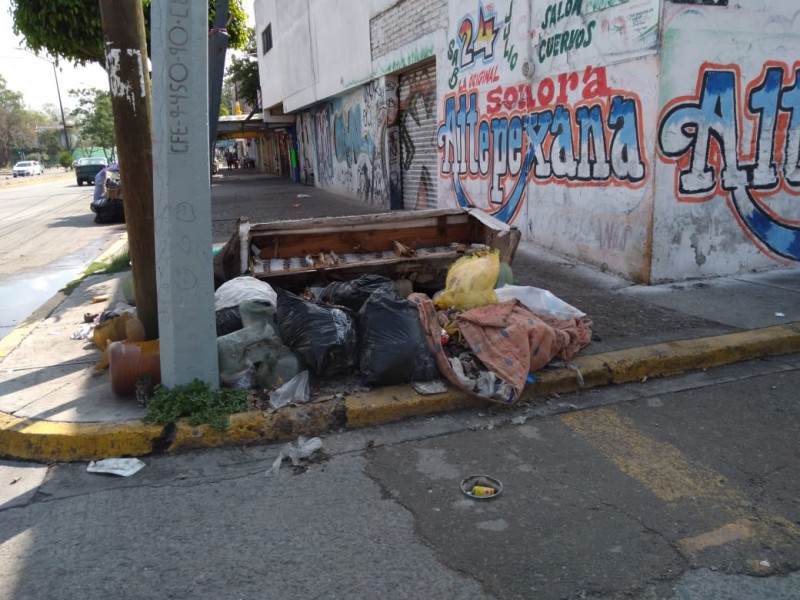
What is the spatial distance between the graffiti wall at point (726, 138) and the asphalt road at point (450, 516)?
287 cm

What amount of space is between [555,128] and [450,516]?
5.84m

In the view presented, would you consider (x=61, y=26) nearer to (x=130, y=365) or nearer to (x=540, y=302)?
(x=130, y=365)

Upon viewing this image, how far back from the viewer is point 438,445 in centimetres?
362

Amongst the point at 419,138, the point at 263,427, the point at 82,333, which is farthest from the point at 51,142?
the point at 263,427

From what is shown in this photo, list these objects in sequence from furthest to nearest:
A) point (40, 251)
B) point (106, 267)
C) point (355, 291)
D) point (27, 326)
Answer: point (40, 251), point (106, 267), point (27, 326), point (355, 291)

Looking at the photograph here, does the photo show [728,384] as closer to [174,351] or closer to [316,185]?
[174,351]

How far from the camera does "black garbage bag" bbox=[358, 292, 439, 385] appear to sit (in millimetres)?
4105

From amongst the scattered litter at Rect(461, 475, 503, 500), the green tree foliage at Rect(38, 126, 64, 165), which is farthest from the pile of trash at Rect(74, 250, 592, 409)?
the green tree foliage at Rect(38, 126, 64, 165)

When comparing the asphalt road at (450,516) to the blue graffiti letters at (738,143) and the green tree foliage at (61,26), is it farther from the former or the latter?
the green tree foliage at (61,26)

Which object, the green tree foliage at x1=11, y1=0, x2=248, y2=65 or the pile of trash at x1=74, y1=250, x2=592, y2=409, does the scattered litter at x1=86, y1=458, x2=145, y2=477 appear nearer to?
the pile of trash at x1=74, y1=250, x2=592, y2=409

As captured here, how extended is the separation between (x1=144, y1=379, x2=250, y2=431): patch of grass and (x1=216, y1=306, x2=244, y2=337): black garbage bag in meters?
0.72

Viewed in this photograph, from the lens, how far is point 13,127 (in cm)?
7556

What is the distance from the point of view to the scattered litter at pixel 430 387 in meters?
4.05

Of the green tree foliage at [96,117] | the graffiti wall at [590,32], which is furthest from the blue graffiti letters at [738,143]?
the green tree foliage at [96,117]
